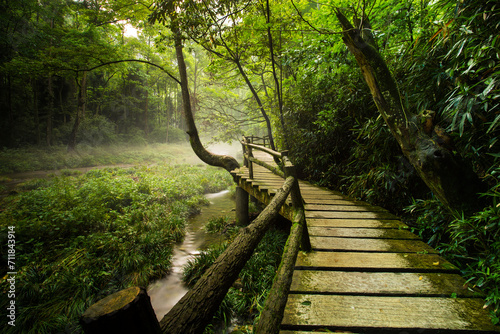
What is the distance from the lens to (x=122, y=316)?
551 mm

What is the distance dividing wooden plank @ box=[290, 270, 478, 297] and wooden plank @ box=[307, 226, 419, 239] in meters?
0.67

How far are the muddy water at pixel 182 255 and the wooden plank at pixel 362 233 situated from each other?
2986 millimetres

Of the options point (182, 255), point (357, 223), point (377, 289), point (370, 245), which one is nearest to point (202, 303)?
point (377, 289)

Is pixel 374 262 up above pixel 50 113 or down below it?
below

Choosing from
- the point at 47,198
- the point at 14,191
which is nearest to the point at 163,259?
the point at 47,198

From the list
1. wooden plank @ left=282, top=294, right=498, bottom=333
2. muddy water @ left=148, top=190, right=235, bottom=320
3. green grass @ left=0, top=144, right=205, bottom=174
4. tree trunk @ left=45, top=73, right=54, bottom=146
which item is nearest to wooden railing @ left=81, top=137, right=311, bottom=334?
wooden plank @ left=282, top=294, right=498, bottom=333

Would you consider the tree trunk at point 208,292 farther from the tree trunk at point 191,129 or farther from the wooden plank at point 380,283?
the tree trunk at point 191,129

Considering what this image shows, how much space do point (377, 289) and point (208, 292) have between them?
162 centimetres

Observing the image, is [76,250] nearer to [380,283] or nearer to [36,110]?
[380,283]

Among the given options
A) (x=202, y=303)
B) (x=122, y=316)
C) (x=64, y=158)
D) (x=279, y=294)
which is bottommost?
(x=64, y=158)

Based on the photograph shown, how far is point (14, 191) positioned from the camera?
295 inches

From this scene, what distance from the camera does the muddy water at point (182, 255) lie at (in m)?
3.77

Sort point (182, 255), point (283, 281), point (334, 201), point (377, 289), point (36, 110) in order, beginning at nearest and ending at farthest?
point (283, 281) < point (377, 289) < point (334, 201) < point (182, 255) < point (36, 110)

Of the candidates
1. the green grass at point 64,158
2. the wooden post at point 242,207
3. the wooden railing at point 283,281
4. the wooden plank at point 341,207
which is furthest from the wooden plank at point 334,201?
the green grass at point 64,158
